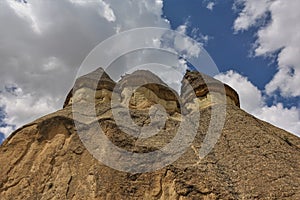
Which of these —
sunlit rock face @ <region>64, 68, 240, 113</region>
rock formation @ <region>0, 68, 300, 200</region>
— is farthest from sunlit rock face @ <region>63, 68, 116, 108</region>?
rock formation @ <region>0, 68, 300, 200</region>

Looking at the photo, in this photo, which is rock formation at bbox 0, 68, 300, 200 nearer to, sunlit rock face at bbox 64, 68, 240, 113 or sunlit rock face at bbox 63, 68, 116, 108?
sunlit rock face at bbox 64, 68, 240, 113

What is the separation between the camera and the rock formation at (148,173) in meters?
20.0

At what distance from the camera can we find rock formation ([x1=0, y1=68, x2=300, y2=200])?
1995 cm

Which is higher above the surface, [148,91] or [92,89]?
Answer: [92,89]

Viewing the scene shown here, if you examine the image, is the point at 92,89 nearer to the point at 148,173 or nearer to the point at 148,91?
the point at 148,91

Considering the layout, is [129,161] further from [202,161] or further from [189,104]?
[189,104]

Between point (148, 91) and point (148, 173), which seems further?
point (148, 91)

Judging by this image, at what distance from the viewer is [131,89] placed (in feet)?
123

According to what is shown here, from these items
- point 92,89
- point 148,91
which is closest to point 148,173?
point 148,91

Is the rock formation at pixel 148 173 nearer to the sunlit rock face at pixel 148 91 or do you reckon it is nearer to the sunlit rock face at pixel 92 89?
the sunlit rock face at pixel 148 91

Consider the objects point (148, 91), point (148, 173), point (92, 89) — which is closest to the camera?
point (148, 173)

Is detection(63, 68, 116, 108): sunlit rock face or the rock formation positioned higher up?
detection(63, 68, 116, 108): sunlit rock face

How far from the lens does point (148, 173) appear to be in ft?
68.9

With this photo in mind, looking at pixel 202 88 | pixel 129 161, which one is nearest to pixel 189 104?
pixel 202 88
